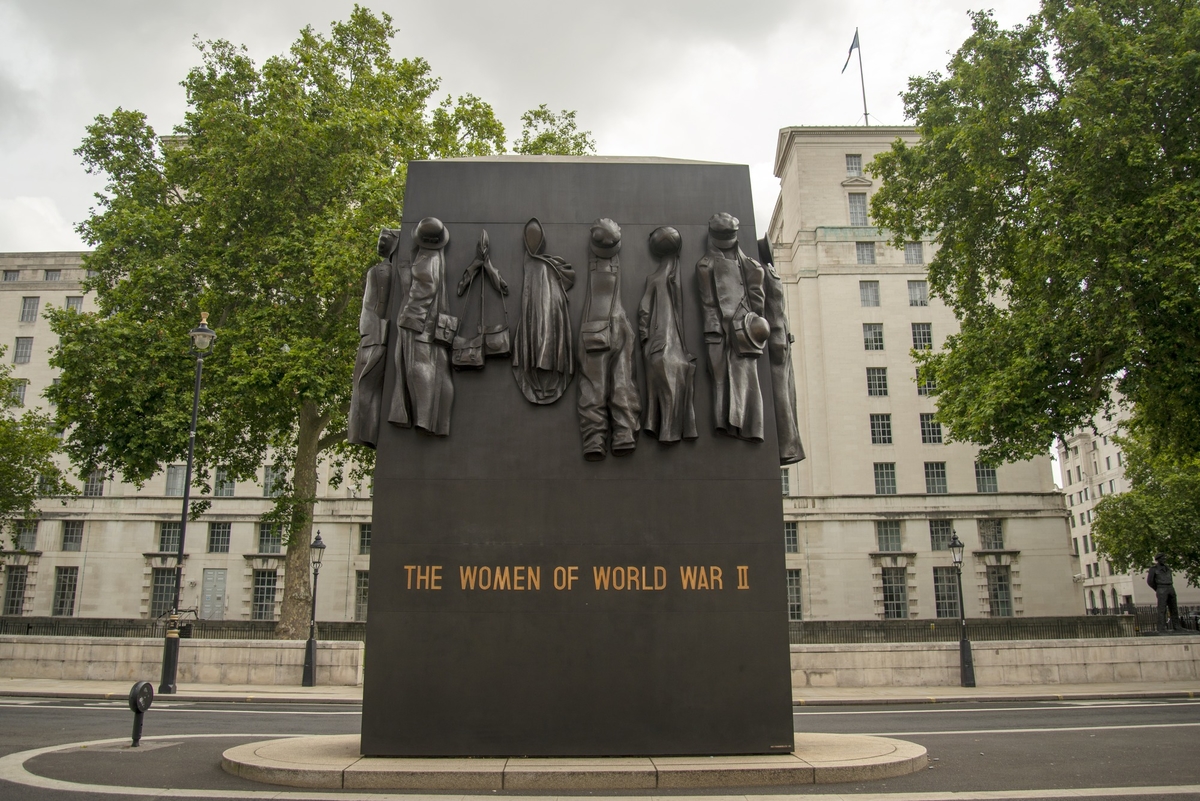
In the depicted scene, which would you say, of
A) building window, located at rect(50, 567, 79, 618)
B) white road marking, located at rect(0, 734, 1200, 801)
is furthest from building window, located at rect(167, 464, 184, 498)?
white road marking, located at rect(0, 734, 1200, 801)

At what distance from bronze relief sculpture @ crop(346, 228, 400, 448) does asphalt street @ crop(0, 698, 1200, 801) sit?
3457 mm

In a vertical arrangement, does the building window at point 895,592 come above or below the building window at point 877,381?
below

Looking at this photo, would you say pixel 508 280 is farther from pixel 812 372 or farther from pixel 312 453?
pixel 812 372

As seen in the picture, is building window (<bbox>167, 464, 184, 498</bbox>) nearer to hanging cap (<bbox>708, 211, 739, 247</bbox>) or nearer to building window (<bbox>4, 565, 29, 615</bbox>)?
building window (<bbox>4, 565, 29, 615</bbox>)

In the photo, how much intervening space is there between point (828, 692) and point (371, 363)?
1645 cm

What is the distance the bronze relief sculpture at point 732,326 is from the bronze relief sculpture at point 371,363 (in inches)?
134

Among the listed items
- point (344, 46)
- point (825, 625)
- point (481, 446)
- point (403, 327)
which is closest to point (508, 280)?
point (403, 327)

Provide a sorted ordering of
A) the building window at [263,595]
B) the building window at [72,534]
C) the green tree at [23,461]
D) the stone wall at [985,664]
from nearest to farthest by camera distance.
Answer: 1. the stone wall at [985,664]
2. the green tree at [23,461]
3. the building window at [263,595]
4. the building window at [72,534]

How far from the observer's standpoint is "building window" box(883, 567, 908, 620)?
49.4 m

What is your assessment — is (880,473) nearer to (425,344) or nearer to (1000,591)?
(1000,591)

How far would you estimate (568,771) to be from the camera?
7.48m

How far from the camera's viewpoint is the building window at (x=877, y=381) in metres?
52.1

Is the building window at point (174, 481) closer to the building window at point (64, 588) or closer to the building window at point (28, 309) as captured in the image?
the building window at point (64, 588)

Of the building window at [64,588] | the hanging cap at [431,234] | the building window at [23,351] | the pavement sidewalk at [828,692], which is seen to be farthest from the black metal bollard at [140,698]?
the building window at [23,351]
